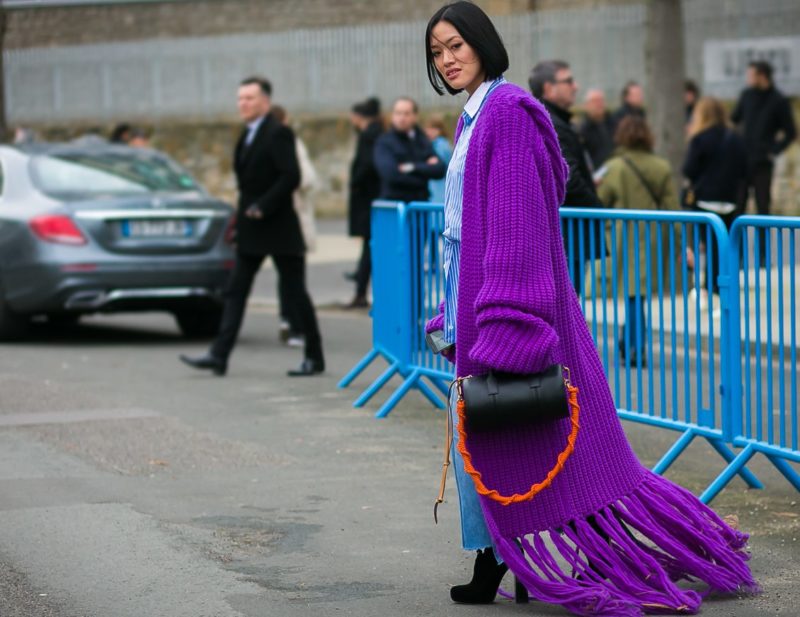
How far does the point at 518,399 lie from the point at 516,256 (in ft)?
1.35

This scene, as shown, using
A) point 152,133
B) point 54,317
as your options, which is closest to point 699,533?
point 54,317

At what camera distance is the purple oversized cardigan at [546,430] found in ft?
15.8

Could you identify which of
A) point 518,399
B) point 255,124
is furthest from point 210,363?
point 518,399

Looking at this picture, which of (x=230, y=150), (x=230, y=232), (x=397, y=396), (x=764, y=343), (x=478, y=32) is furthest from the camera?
(x=230, y=150)

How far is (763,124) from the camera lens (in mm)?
17906

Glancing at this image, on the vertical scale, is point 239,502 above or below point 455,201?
below

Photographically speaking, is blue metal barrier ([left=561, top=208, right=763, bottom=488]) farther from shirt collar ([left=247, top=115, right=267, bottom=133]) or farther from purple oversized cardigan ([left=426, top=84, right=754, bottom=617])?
shirt collar ([left=247, top=115, right=267, bottom=133])

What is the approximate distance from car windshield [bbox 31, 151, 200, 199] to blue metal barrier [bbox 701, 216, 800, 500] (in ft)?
22.5

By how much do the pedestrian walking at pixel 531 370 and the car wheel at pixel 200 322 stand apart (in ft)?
26.2

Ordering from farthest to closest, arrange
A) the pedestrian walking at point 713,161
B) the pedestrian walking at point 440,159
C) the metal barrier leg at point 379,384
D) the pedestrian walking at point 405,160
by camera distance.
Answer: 1. the pedestrian walking at point 713,161
2. the pedestrian walking at point 440,159
3. the pedestrian walking at point 405,160
4. the metal barrier leg at point 379,384

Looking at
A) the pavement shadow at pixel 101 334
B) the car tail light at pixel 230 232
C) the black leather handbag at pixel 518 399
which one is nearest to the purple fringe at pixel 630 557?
the black leather handbag at pixel 518 399

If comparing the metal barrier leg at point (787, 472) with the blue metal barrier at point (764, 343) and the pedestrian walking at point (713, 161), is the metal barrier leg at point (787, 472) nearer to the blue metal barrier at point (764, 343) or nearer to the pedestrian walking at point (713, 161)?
the blue metal barrier at point (764, 343)

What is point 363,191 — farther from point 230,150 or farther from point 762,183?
point 230,150

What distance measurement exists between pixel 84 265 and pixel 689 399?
6.12 metres
